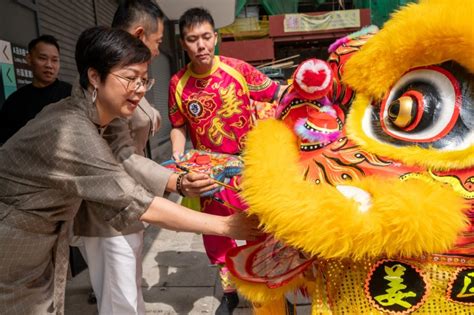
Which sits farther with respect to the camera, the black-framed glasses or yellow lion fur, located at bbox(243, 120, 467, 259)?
the black-framed glasses

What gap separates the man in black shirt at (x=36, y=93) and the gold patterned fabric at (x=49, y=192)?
1196 millimetres

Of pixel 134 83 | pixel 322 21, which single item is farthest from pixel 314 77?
pixel 322 21

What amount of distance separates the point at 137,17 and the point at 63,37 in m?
3.35

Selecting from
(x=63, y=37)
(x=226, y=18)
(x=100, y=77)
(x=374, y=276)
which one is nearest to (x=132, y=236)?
(x=100, y=77)

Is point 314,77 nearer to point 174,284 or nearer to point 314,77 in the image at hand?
point 314,77

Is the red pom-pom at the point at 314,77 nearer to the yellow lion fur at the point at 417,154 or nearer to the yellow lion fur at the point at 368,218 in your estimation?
Result: the yellow lion fur at the point at 417,154

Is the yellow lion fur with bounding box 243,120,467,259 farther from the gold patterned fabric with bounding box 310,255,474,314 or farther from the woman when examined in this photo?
the woman

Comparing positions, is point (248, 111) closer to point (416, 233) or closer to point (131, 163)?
point (131, 163)

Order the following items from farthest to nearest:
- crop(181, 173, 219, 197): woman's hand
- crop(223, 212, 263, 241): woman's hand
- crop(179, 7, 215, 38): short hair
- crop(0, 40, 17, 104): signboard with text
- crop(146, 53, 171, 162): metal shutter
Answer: crop(146, 53, 171, 162): metal shutter
crop(0, 40, 17, 104): signboard with text
crop(179, 7, 215, 38): short hair
crop(181, 173, 219, 197): woman's hand
crop(223, 212, 263, 241): woman's hand

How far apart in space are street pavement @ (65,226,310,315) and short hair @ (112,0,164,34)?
175 cm

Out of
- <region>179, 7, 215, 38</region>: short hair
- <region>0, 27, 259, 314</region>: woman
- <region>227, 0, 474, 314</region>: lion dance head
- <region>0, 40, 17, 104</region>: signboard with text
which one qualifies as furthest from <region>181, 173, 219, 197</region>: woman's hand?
<region>0, 40, 17, 104</region>: signboard with text

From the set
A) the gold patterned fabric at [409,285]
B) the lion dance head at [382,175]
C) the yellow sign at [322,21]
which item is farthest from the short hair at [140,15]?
the yellow sign at [322,21]

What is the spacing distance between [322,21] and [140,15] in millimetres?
15489

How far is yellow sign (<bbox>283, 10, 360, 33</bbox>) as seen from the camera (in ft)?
52.9
